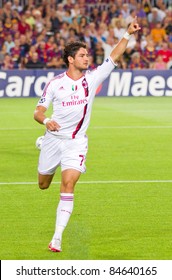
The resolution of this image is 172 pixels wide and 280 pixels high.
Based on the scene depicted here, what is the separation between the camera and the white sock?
1044 cm

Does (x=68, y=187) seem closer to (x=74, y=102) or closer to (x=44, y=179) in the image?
(x=44, y=179)

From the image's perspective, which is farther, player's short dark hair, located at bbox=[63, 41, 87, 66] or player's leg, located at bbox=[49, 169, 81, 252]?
player's short dark hair, located at bbox=[63, 41, 87, 66]

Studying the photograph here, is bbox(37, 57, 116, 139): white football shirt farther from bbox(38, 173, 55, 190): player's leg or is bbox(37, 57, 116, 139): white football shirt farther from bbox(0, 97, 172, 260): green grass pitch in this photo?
bbox(0, 97, 172, 260): green grass pitch

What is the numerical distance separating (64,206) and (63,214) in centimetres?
9

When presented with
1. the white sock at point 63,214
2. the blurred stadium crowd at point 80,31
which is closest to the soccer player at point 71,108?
the white sock at point 63,214

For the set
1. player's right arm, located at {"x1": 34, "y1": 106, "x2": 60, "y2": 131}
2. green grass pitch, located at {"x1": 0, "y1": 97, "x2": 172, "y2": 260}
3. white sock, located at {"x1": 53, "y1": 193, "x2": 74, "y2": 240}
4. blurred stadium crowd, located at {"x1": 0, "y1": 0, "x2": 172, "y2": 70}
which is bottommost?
blurred stadium crowd, located at {"x1": 0, "y1": 0, "x2": 172, "y2": 70}

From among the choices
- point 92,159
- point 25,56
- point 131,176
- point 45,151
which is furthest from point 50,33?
point 45,151

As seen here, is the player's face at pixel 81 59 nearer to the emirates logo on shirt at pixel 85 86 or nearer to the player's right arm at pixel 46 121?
the emirates logo on shirt at pixel 85 86

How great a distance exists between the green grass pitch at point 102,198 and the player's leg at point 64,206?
14cm

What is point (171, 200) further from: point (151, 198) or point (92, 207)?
point (92, 207)

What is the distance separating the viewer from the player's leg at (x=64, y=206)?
34.2 feet

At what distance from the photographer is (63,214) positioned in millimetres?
10531

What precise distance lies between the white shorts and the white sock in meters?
0.39

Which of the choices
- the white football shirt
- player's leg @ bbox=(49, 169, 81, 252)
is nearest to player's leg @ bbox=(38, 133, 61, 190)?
the white football shirt
